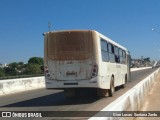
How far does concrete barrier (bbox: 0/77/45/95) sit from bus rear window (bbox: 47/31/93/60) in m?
8.47

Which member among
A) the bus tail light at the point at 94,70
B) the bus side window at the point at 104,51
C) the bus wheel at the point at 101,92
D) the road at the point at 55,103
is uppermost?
the bus side window at the point at 104,51

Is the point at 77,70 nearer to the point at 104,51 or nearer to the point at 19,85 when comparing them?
the point at 104,51

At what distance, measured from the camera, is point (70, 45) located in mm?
16750

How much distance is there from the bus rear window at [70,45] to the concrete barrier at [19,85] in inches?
333

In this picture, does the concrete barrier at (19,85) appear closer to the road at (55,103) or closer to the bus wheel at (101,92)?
the road at (55,103)

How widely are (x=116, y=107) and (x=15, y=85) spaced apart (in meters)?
19.0

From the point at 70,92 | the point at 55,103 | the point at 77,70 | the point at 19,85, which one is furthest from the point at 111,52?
the point at 19,85

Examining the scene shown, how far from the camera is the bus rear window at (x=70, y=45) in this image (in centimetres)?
1653

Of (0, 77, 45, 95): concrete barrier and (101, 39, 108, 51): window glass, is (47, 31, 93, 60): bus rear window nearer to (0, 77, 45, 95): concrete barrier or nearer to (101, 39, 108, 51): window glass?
(101, 39, 108, 51): window glass

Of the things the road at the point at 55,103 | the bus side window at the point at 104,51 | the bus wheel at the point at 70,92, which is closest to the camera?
the road at the point at 55,103

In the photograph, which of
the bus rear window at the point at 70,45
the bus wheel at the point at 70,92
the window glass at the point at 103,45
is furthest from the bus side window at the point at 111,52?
the bus rear window at the point at 70,45

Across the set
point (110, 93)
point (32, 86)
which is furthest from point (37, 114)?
point (32, 86)

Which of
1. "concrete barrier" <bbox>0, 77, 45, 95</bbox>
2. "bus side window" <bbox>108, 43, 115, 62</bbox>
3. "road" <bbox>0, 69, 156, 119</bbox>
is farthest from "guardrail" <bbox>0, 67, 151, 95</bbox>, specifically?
"bus side window" <bbox>108, 43, 115, 62</bbox>

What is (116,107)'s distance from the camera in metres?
8.47
